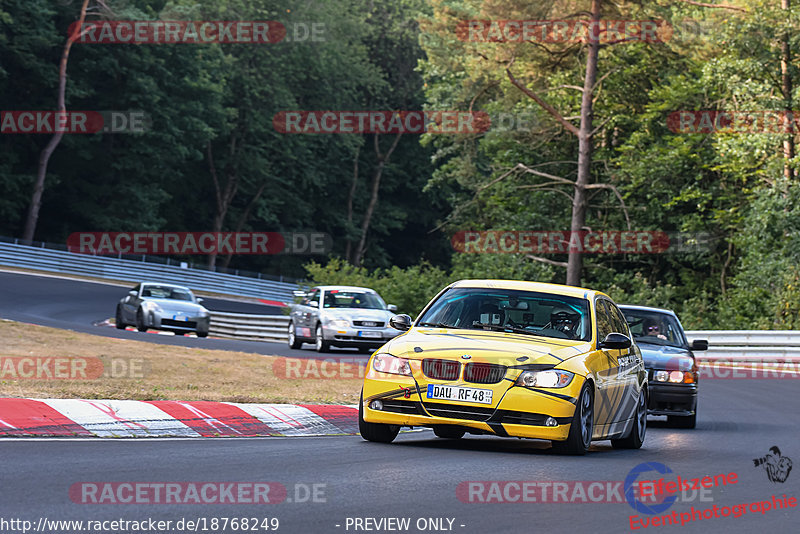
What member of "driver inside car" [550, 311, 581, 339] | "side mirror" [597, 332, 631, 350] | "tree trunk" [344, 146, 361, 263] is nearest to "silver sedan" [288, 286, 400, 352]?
"driver inside car" [550, 311, 581, 339]

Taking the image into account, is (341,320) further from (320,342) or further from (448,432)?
(448,432)

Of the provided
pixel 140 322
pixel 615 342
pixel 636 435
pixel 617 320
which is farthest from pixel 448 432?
pixel 140 322

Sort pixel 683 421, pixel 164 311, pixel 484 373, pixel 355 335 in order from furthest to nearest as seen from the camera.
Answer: pixel 164 311, pixel 355 335, pixel 683 421, pixel 484 373

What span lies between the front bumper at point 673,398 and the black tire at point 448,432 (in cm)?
400

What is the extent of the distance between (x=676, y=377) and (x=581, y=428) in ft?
16.3

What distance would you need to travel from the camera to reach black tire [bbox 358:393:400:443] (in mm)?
11297

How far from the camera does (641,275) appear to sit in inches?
1816

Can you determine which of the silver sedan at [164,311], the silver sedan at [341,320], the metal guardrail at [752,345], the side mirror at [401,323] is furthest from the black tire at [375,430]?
the silver sedan at [164,311]

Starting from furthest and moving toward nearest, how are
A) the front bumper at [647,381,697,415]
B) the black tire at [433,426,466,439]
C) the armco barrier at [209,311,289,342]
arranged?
the armco barrier at [209,311,289,342], the front bumper at [647,381,697,415], the black tire at [433,426,466,439]

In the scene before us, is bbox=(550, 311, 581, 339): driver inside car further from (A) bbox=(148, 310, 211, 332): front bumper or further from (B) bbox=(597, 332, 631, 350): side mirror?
(A) bbox=(148, 310, 211, 332): front bumper

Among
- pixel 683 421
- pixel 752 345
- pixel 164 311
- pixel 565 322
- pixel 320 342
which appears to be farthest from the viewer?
pixel 164 311

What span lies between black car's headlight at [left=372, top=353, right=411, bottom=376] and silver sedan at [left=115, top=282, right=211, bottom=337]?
2356cm

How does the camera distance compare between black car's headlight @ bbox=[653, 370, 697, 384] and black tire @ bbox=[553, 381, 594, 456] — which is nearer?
black tire @ bbox=[553, 381, 594, 456]

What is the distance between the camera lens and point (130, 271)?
57.8 metres
